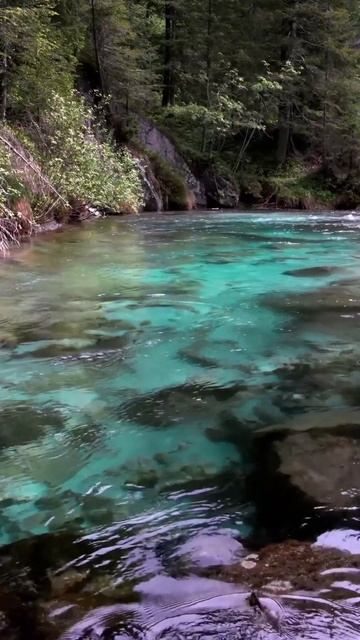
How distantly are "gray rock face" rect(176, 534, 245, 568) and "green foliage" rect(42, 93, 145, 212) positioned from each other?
1095cm

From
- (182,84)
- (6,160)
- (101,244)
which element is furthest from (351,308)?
(182,84)

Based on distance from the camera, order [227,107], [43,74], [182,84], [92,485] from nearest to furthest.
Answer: [92,485], [43,74], [227,107], [182,84]

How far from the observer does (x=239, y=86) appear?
22.3 meters

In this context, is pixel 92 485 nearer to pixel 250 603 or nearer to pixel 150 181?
pixel 250 603

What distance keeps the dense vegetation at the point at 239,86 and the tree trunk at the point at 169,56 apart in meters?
0.05

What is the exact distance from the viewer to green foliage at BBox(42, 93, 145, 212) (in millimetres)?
12625

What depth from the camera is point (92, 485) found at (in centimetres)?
271

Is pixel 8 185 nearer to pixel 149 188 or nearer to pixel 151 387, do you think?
pixel 151 387

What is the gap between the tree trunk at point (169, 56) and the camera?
2352 centimetres

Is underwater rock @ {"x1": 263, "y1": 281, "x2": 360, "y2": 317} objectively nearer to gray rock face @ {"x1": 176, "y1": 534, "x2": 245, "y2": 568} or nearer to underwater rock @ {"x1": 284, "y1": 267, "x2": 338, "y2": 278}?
underwater rock @ {"x1": 284, "y1": 267, "x2": 338, "y2": 278}

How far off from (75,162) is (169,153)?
9.33 metres

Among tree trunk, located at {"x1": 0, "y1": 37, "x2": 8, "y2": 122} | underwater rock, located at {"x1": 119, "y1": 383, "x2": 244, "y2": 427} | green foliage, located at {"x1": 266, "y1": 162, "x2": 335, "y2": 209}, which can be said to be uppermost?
tree trunk, located at {"x1": 0, "y1": 37, "x2": 8, "y2": 122}

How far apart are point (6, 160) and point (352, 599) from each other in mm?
9431

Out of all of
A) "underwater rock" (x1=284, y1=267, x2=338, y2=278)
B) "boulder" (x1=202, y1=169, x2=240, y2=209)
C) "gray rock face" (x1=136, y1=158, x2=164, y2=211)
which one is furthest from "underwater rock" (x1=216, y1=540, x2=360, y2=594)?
"boulder" (x1=202, y1=169, x2=240, y2=209)
